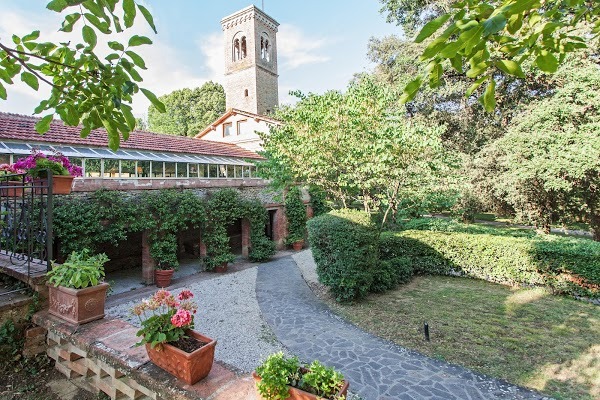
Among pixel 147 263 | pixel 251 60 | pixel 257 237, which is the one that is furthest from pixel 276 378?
pixel 251 60

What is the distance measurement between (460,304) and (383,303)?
1.94 meters

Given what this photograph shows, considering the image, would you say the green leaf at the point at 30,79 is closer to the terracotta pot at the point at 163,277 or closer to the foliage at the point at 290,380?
the foliage at the point at 290,380

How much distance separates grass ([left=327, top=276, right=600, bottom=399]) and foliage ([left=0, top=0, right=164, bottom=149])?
5.85 meters

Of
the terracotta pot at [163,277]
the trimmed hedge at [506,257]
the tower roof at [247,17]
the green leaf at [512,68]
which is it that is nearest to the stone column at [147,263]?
the terracotta pot at [163,277]

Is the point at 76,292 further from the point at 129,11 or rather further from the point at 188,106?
the point at 188,106

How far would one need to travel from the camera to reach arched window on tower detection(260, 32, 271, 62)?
2607cm

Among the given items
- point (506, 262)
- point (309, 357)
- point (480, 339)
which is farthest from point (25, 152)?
point (506, 262)

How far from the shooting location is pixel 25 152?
7707 millimetres

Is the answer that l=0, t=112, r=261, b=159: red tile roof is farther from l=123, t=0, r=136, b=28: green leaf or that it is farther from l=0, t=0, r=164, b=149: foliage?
l=123, t=0, r=136, b=28: green leaf

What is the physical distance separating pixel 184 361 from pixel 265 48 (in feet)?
92.8

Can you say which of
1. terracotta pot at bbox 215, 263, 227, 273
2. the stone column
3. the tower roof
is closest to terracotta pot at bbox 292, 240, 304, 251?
terracotta pot at bbox 215, 263, 227, 273

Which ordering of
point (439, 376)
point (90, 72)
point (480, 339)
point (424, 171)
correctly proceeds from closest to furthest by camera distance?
point (90, 72) → point (439, 376) → point (480, 339) → point (424, 171)

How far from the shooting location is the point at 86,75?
2158 millimetres

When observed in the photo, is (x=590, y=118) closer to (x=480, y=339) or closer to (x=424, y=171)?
(x=424, y=171)
